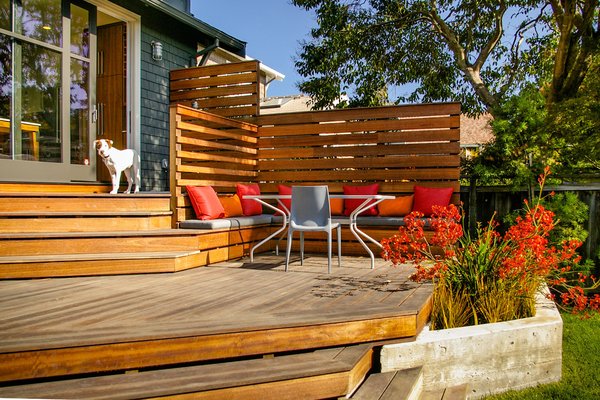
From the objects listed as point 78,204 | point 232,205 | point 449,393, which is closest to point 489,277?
point 449,393

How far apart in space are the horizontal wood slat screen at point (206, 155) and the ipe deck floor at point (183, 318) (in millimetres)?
1583

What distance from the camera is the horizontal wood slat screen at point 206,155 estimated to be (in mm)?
5539

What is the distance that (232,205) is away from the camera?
623 cm

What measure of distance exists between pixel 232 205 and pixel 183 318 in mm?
3515

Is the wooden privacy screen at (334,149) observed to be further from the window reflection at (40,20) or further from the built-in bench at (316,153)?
the window reflection at (40,20)

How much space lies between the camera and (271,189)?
730 centimetres

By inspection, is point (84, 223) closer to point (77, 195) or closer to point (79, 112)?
point (77, 195)

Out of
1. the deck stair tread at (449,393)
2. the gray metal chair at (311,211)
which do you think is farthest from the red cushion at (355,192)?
the deck stair tread at (449,393)

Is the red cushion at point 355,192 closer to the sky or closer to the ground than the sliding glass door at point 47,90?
closer to the ground

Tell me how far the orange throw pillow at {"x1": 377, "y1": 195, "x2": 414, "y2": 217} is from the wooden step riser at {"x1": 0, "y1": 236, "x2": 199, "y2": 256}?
2.55 meters

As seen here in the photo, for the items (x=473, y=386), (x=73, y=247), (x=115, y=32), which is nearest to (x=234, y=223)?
(x=73, y=247)

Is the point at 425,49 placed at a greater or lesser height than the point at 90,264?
greater

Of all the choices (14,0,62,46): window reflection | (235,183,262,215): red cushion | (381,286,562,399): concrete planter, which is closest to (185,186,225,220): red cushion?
(235,183,262,215): red cushion

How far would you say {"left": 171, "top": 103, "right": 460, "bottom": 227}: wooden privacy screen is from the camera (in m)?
6.41
